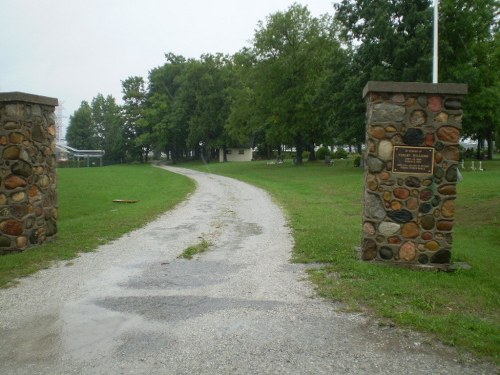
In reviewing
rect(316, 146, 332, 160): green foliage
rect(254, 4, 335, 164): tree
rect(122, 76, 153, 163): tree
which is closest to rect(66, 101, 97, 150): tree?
rect(122, 76, 153, 163): tree

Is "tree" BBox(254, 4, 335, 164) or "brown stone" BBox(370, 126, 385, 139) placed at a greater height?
"tree" BBox(254, 4, 335, 164)

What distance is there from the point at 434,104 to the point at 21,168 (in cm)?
736

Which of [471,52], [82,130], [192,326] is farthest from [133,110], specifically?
[192,326]

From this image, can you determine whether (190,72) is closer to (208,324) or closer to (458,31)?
(458,31)

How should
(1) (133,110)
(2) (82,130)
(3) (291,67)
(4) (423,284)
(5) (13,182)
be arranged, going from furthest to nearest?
(2) (82,130), (1) (133,110), (3) (291,67), (5) (13,182), (4) (423,284)

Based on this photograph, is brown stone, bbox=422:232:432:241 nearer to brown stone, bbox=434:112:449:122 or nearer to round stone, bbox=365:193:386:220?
round stone, bbox=365:193:386:220

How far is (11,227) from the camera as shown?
28.0 feet

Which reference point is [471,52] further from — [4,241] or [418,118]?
[4,241]

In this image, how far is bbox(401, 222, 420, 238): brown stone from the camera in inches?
289

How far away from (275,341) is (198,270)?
2.95m

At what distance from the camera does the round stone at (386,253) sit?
743cm

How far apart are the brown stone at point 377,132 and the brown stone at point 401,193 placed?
0.89 metres

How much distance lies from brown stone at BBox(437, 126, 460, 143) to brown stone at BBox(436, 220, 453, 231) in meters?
1.28

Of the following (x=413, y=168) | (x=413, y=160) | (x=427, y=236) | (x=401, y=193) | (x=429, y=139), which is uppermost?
(x=429, y=139)
